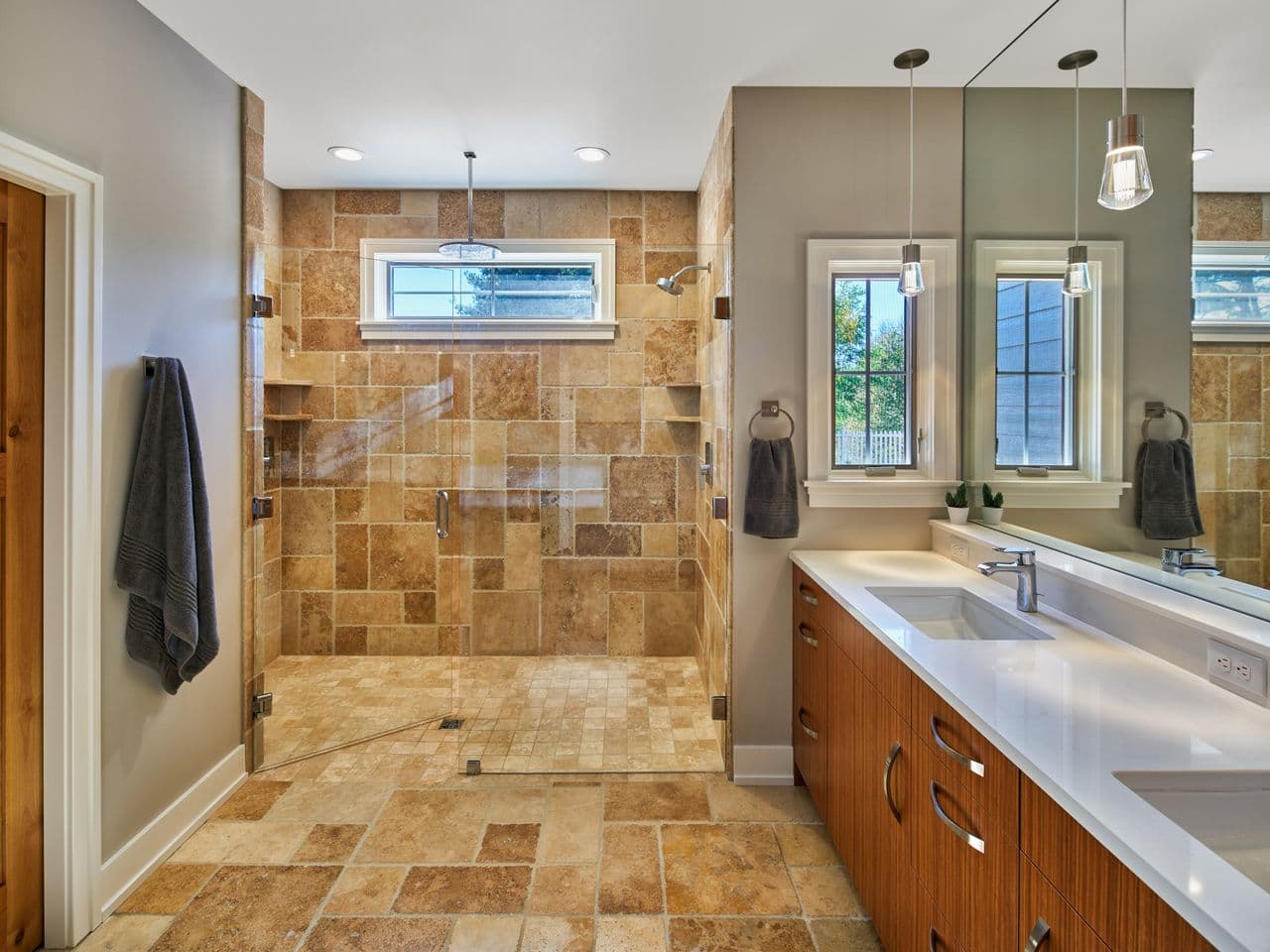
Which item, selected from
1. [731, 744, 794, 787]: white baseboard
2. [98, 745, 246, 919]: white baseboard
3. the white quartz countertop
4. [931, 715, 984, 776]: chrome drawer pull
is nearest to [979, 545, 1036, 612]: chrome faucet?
the white quartz countertop

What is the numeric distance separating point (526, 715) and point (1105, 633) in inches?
80.9

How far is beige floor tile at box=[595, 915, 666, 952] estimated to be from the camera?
1857mm

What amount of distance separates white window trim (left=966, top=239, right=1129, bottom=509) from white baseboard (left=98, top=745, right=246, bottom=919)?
296 cm

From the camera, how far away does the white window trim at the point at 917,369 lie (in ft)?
8.77

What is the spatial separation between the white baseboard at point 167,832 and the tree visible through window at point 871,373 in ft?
8.44

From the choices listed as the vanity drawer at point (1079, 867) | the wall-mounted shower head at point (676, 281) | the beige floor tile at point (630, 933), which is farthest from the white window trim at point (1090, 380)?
the beige floor tile at point (630, 933)

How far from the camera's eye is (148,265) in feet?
7.17

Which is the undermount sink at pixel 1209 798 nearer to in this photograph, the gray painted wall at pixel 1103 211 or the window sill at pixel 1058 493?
the gray painted wall at pixel 1103 211

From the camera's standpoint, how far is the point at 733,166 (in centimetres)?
266

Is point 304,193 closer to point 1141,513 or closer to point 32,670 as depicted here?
point 32,670

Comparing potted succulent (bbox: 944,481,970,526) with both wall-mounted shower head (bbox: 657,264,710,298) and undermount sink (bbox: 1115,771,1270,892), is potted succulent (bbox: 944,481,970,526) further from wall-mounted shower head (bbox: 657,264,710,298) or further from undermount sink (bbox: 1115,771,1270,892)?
undermount sink (bbox: 1115,771,1270,892)

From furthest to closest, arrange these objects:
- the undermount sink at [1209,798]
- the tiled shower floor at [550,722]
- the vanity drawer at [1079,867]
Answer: the tiled shower floor at [550,722] < the undermount sink at [1209,798] < the vanity drawer at [1079,867]

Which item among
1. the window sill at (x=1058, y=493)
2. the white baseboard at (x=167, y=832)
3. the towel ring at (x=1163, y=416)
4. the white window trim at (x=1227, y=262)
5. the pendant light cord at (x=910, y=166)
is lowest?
the white baseboard at (x=167, y=832)

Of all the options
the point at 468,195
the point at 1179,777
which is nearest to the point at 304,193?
the point at 468,195
